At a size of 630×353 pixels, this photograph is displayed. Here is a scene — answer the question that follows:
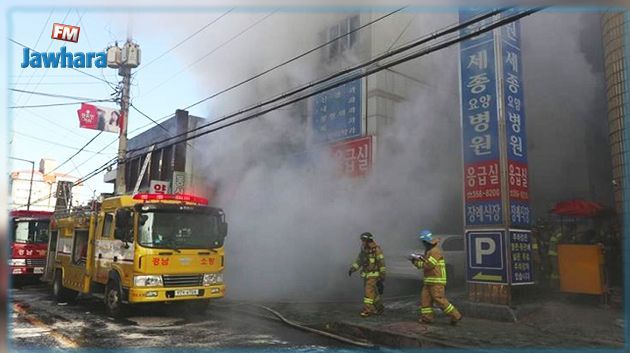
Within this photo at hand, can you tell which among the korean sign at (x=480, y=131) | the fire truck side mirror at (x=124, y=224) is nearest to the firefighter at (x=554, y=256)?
the korean sign at (x=480, y=131)

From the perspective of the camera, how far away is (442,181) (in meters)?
9.83

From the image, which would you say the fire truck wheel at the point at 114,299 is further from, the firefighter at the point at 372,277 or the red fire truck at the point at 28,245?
the red fire truck at the point at 28,245

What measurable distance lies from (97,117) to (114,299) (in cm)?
771

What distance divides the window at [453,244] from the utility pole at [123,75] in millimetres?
8257

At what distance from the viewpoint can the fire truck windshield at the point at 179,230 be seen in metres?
7.10

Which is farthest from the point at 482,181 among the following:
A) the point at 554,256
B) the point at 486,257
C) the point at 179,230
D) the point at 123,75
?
the point at 123,75

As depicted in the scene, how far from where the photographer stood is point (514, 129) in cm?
676

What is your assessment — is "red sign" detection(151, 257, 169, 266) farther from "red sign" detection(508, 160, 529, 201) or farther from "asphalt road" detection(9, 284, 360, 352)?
"red sign" detection(508, 160, 529, 201)

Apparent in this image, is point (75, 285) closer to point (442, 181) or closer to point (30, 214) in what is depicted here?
point (30, 214)

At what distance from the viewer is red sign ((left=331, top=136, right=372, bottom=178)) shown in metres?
9.92

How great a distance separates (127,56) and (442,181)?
8769mm

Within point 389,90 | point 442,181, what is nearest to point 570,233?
point 442,181

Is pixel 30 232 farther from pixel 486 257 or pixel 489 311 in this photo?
pixel 489 311

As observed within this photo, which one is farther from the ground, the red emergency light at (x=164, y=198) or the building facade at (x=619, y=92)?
the building facade at (x=619, y=92)
